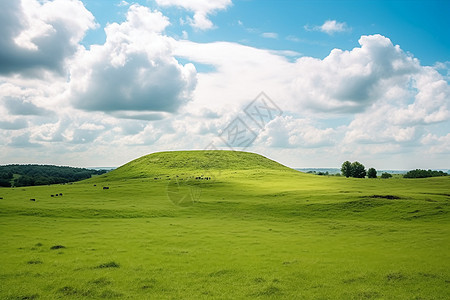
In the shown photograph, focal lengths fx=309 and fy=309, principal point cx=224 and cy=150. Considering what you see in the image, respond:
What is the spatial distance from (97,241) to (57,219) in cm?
1582

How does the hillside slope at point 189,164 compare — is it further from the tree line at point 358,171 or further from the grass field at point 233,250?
the grass field at point 233,250

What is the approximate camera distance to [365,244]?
28.3 metres

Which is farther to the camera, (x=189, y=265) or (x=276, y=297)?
(x=189, y=265)

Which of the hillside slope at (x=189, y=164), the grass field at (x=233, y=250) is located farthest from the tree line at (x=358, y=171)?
the grass field at (x=233, y=250)

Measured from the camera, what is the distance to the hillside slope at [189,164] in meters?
139

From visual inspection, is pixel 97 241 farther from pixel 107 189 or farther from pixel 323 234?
pixel 107 189

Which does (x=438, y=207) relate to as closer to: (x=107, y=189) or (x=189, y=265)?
(x=189, y=265)

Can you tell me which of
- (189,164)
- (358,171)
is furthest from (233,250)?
(358,171)

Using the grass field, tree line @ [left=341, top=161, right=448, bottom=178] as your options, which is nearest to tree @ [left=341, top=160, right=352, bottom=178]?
tree line @ [left=341, top=161, right=448, bottom=178]

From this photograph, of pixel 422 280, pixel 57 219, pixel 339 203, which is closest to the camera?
pixel 422 280

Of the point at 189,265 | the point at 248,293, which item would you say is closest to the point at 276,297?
the point at 248,293

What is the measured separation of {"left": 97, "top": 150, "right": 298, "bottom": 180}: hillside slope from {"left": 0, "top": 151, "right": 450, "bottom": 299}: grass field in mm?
87333

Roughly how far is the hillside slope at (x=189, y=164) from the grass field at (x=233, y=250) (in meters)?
87.3

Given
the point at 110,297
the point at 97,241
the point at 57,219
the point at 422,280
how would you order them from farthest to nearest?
the point at 57,219, the point at 97,241, the point at 422,280, the point at 110,297
